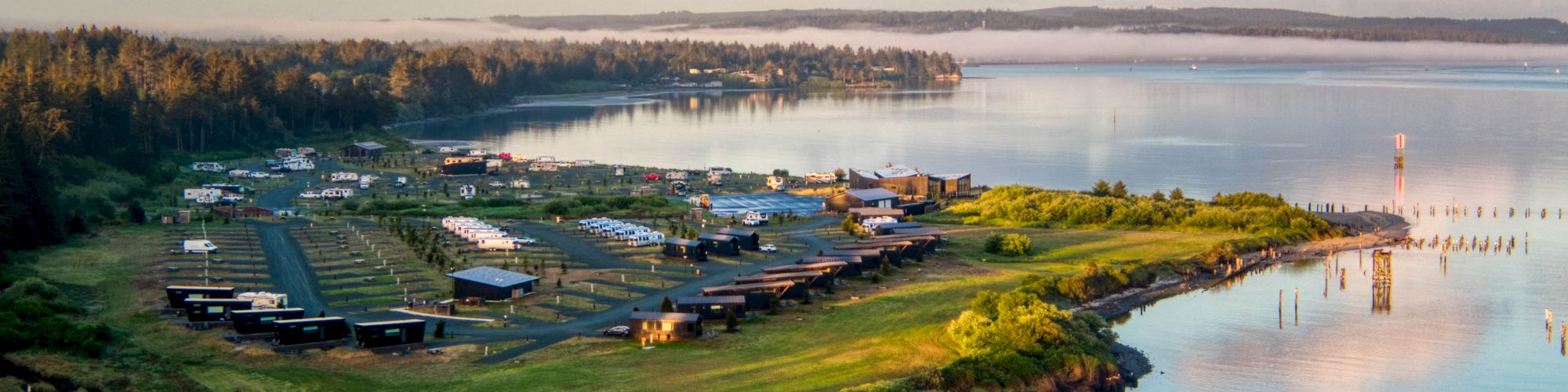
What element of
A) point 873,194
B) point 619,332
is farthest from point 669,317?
point 873,194

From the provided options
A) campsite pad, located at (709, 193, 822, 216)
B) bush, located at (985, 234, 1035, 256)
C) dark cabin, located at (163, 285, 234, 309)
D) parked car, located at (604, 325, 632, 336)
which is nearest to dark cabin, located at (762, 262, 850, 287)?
parked car, located at (604, 325, 632, 336)

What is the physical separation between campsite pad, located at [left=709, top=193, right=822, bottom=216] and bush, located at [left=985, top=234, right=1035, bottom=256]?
10025mm

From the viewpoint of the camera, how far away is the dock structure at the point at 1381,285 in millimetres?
33000

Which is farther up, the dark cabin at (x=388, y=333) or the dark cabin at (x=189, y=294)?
the dark cabin at (x=189, y=294)

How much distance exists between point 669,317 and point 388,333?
4894mm

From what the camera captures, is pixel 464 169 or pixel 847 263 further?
pixel 464 169

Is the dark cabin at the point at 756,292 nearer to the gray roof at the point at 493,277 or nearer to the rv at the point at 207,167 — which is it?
the gray roof at the point at 493,277

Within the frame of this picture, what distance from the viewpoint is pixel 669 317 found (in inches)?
1046

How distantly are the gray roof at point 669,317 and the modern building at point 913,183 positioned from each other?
25.3 metres

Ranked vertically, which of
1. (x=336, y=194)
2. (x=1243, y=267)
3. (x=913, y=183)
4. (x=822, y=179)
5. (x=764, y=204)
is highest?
(x=913, y=183)

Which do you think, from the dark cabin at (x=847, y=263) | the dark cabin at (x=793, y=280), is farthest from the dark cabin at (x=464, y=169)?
the dark cabin at (x=793, y=280)

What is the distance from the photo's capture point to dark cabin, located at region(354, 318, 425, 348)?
2547cm

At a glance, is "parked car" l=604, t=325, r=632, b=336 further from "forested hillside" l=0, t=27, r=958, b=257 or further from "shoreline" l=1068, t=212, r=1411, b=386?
"forested hillside" l=0, t=27, r=958, b=257

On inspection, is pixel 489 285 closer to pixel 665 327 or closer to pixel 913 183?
pixel 665 327
